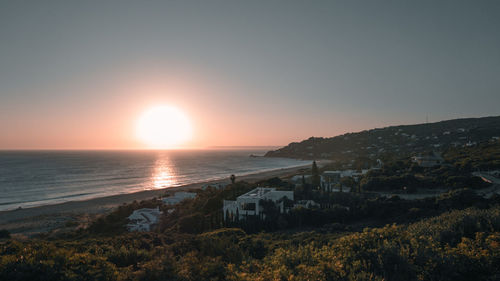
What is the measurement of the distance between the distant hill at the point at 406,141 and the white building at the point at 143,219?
56.8 metres

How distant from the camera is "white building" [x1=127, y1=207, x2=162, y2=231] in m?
23.8

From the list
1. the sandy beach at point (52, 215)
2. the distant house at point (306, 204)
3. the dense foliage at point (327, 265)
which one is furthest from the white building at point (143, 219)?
the dense foliage at point (327, 265)

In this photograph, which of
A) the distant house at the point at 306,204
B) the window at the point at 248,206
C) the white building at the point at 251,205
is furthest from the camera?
the distant house at the point at 306,204

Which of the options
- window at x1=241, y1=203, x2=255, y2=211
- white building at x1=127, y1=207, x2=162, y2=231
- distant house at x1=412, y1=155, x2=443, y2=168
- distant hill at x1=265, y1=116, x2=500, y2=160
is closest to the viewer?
window at x1=241, y1=203, x2=255, y2=211

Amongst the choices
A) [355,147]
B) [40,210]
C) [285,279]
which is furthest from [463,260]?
[355,147]

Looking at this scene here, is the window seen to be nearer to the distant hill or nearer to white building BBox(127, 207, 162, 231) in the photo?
white building BBox(127, 207, 162, 231)

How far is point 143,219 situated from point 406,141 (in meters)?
97.6

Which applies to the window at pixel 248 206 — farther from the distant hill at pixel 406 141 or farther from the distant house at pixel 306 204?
the distant hill at pixel 406 141

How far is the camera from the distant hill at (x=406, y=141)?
247 ft

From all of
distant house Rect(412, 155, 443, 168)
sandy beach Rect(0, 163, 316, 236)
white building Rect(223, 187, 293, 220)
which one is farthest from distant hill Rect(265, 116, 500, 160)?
sandy beach Rect(0, 163, 316, 236)

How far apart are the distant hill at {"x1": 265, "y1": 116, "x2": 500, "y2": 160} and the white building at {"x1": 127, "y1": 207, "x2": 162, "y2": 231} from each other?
56753mm

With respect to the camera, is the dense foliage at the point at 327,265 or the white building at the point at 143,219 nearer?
the dense foliage at the point at 327,265

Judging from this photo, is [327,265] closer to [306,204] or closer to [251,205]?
[251,205]

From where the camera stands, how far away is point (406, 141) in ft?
314
